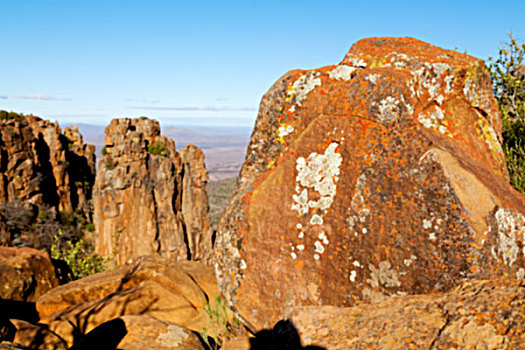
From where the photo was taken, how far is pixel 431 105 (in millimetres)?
7559

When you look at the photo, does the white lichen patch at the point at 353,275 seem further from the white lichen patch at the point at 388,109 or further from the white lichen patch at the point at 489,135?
the white lichen patch at the point at 489,135

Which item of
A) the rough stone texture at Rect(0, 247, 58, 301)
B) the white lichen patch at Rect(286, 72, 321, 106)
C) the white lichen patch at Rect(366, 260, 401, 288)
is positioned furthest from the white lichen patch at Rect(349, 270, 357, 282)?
the rough stone texture at Rect(0, 247, 58, 301)

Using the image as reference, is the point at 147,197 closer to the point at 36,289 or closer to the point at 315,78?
the point at 36,289

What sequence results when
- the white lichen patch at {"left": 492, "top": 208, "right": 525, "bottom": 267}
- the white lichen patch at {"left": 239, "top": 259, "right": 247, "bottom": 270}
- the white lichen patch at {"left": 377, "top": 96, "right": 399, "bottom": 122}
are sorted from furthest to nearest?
the white lichen patch at {"left": 239, "top": 259, "right": 247, "bottom": 270} < the white lichen patch at {"left": 377, "top": 96, "right": 399, "bottom": 122} < the white lichen patch at {"left": 492, "top": 208, "right": 525, "bottom": 267}

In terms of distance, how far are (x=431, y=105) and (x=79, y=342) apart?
28.2 feet

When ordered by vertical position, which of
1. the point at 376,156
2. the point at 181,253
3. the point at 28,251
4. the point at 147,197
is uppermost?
the point at 376,156

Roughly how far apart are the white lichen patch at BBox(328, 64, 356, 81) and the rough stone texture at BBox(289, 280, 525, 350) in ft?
14.5

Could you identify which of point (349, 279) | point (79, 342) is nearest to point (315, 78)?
point (349, 279)

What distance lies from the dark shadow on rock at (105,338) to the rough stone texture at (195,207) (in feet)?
176

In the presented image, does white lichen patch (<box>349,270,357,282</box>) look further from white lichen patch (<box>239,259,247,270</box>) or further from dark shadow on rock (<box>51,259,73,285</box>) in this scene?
dark shadow on rock (<box>51,259,73,285</box>)

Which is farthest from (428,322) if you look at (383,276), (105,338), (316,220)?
(105,338)

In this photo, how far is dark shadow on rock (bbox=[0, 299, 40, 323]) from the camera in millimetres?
9930

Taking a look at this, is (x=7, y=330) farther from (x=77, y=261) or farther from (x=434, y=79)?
(x=77, y=261)

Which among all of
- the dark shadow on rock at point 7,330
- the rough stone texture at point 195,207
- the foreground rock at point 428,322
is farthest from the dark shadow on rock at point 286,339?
the rough stone texture at point 195,207
